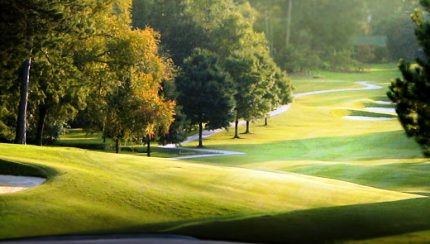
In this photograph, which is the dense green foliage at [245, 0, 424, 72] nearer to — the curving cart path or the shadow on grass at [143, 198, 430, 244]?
the curving cart path

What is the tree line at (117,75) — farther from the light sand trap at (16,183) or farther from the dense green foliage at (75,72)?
the light sand trap at (16,183)

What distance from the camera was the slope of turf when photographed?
1655 centimetres

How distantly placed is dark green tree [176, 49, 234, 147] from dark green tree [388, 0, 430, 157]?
4502cm

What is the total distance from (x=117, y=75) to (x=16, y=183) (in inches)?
1034

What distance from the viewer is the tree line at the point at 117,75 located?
35938 mm

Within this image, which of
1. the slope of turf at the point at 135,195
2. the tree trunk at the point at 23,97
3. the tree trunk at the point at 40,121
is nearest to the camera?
the slope of turf at the point at 135,195

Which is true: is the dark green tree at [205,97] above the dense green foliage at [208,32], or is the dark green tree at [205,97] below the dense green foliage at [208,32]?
below

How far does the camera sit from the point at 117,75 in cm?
4622

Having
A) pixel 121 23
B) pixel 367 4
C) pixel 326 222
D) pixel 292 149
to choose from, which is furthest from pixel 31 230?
pixel 367 4

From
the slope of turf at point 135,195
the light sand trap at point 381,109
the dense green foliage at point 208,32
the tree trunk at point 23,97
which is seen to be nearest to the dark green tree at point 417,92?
the slope of turf at point 135,195

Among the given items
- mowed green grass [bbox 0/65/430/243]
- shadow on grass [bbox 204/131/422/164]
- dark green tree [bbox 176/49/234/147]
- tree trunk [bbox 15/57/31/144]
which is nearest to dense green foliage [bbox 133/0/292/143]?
dark green tree [bbox 176/49/234/147]

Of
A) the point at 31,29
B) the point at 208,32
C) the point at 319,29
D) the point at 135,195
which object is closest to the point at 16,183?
the point at 135,195

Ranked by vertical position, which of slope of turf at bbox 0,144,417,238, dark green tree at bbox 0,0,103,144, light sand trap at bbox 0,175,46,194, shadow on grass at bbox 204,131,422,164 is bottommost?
shadow on grass at bbox 204,131,422,164

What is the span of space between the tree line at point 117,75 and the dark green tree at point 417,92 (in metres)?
19.3
